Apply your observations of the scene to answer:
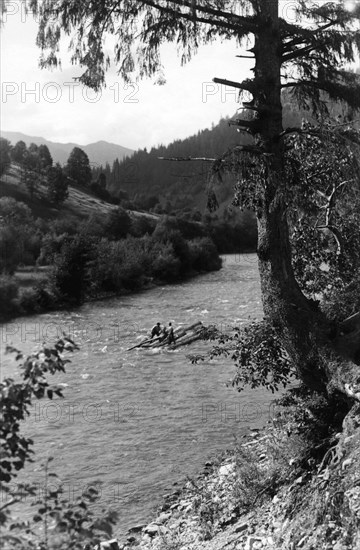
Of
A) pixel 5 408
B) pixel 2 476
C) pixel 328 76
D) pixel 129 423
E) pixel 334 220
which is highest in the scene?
pixel 328 76

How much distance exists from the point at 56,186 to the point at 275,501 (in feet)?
333

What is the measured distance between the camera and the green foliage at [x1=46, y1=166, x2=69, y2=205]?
106m

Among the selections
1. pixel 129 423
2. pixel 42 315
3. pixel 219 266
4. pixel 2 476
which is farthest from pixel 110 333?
pixel 219 266

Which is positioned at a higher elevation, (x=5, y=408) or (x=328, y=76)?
(x=328, y=76)

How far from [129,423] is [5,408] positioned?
1379 centimetres

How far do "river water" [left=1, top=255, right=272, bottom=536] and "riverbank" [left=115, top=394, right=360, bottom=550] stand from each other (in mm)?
1099

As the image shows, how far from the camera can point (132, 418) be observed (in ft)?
61.6

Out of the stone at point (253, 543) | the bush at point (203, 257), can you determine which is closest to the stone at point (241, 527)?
the stone at point (253, 543)

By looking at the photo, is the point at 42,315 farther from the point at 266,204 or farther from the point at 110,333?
the point at 266,204

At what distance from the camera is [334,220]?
14312 mm

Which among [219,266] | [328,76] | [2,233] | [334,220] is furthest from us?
[219,266]

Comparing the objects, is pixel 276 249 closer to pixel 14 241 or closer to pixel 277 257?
pixel 277 257

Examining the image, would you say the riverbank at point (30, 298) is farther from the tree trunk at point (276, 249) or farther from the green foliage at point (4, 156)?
the green foliage at point (4, 156)

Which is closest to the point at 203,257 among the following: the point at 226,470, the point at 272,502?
the point at 226,470
